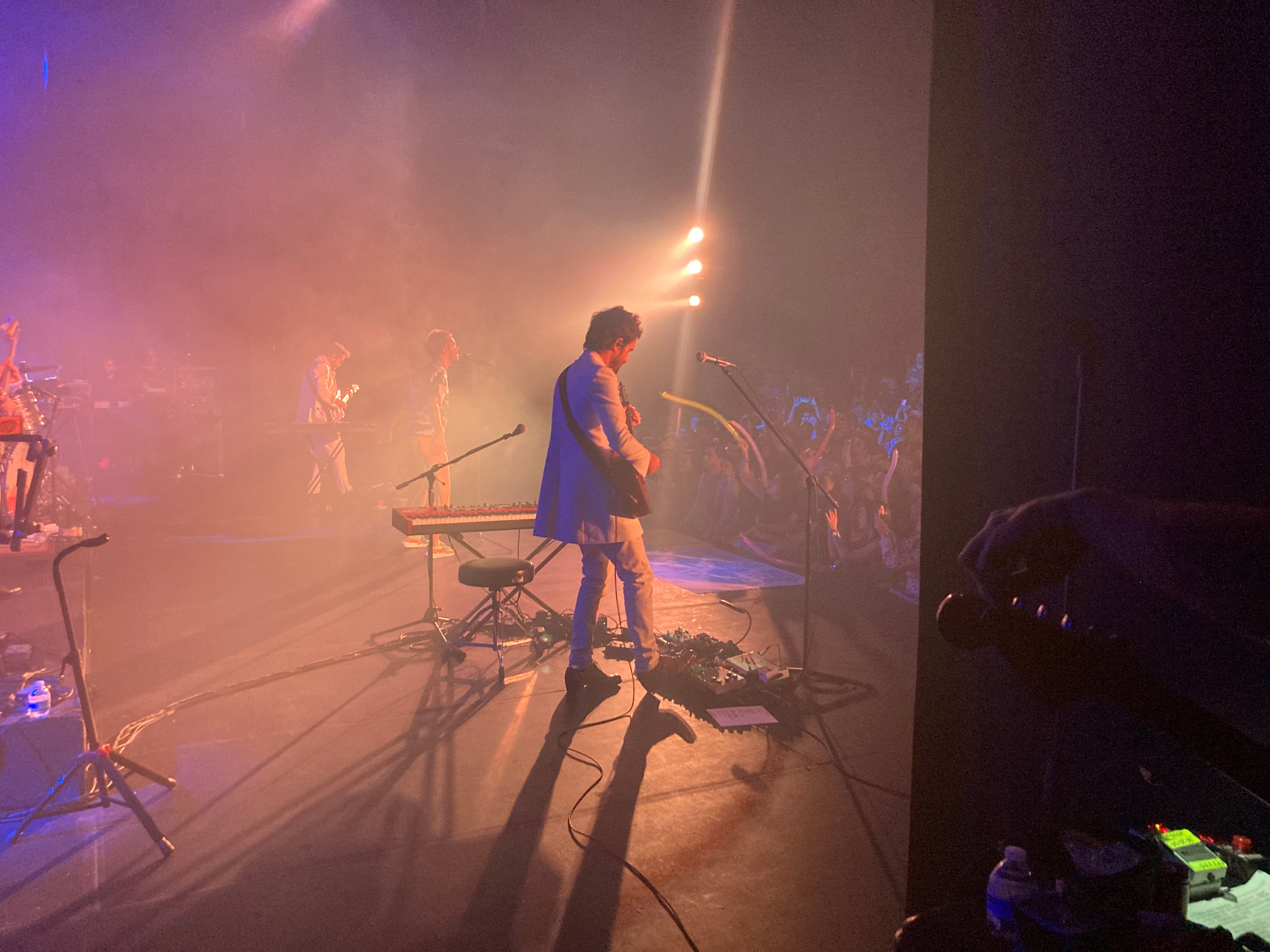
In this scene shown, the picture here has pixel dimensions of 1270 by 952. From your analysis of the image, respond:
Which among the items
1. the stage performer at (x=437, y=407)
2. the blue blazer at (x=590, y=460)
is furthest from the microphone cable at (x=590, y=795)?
the stage performer at (x=437, y=407)

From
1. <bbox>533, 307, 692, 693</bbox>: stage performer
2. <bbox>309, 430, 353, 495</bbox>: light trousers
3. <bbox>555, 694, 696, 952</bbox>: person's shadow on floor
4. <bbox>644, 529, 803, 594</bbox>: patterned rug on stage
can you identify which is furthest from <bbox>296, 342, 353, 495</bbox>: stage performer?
<bbox>555, 694, 696, 952</bbox>: person's shadow on floor

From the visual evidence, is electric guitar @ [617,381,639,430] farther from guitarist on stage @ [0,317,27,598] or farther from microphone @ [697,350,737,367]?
guitarist on stage @ [0,317,27,598]

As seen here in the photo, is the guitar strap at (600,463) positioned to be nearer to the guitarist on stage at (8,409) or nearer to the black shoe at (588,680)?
the black shoe at (588,680)

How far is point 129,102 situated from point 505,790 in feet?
46.3

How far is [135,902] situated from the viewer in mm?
2410

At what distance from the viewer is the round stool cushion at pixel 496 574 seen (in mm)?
4543

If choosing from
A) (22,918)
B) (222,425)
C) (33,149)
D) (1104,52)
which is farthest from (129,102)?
(1104,52)

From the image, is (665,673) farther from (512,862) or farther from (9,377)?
(9,377)

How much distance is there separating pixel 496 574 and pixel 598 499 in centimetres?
100

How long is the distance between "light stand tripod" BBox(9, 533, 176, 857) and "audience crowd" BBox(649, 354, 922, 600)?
400cm

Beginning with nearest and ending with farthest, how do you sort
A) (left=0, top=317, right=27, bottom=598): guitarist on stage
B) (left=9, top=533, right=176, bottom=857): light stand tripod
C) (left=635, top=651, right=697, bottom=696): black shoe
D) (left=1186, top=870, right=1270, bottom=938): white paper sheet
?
(left=1186, top=870, right=1270, bottom=938): white paper sheet
(left=9, top=533, right=176, bottom=857): light stand tripod
(left=635, top=651, right=697, bottom=696): black shoe
(left=0, top=317, right=27, bottom=598): guitarist on stage

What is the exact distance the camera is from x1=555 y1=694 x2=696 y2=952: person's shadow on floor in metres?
2.29

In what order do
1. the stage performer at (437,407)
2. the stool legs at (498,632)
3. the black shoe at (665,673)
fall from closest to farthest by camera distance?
the black shoe at (665,673) < the stool legs at (498,632) < the stage performer at (437,407)

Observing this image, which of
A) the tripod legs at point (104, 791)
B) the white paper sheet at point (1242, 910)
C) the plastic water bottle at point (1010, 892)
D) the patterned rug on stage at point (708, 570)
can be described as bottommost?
the patterned rug on stage at point (708, 570)
